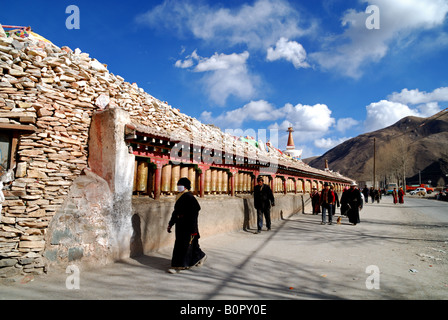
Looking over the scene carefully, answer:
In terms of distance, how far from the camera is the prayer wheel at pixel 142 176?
7084mm

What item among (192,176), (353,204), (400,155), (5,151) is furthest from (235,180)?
(400,155)

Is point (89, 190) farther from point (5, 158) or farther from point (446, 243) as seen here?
point (446, 243)

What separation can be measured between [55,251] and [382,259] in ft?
23.3

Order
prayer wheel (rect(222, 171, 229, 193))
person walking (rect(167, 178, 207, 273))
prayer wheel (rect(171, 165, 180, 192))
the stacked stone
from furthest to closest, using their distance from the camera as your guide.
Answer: prayer wheel (rect(222, 171, 229, 193))
prayer wheel (rect(171, 165, 180, 192))
person walking (rect(167, 178, 207, 273))
the stacked stone

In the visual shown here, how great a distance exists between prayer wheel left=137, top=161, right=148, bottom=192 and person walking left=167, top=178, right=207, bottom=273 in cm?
178

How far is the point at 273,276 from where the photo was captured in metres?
5.21

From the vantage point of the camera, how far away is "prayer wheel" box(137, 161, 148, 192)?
23.2 ft

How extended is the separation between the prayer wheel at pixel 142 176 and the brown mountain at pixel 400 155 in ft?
244

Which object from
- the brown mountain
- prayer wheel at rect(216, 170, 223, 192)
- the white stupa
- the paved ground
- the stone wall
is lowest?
the paved ground

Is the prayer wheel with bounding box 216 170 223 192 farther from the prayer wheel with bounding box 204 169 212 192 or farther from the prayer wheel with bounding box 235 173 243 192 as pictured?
the prayer wheel with bounding box 235 173 243 192

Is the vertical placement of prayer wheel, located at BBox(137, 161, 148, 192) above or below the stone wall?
above

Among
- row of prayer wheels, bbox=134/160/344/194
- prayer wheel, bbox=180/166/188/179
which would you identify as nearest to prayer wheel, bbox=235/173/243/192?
row of prayer wheels, bbox=134/160/344/194

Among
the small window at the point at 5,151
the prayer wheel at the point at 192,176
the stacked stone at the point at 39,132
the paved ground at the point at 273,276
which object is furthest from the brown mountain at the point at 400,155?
the small window at the point at 5,151

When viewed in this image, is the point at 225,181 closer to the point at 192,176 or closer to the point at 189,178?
the point at 192,176
